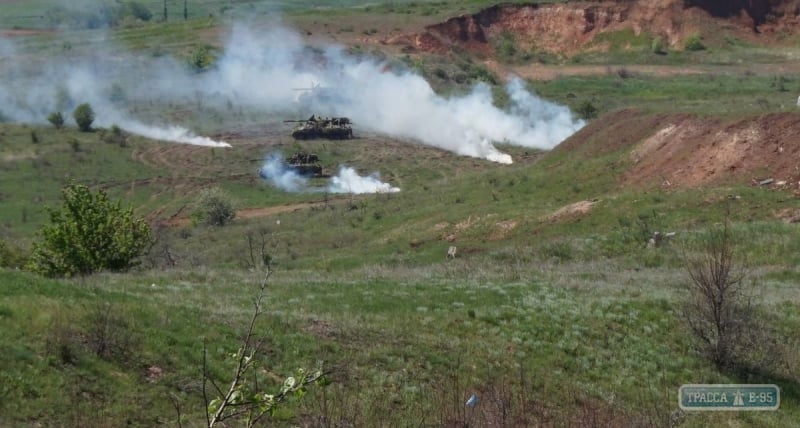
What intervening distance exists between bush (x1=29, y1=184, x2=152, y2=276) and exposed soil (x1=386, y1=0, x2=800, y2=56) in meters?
82.1

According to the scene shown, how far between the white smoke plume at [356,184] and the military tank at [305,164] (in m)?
1.71

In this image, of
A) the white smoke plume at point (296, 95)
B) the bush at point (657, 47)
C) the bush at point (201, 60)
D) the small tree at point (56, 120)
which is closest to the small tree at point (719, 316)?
the white smoke plume at point (296, 95)

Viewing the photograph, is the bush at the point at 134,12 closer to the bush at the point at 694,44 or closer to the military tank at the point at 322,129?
the military tank at the point at 322,129

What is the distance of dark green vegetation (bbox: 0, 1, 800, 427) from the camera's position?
18.4m

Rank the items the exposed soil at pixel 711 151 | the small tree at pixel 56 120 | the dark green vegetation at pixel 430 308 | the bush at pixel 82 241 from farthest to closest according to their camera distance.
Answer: the small tree at pixel 56 120 → the exposed soil at pixel 711 151 → the bush at pixel 82 241 → the dark green vegetation at pixel 430 308

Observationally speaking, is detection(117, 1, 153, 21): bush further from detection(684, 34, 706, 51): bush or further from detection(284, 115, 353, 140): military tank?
detection(684, 34, 706, 51): bush

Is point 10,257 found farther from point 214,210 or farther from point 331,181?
point 331,181

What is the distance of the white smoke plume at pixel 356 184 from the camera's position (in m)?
69.2

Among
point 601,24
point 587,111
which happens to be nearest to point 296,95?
point 587,111

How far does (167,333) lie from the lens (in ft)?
70.1

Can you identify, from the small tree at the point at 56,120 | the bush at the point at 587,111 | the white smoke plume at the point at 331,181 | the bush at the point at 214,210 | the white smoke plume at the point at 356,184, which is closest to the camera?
the bush at the point at 214,210

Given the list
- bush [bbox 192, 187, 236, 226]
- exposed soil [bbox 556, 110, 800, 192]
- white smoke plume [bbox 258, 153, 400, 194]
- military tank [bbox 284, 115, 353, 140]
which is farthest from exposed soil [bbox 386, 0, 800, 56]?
exposed soil [bbox 556, 110, 800, 192]

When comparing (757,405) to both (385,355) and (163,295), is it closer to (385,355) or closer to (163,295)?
(385,355)

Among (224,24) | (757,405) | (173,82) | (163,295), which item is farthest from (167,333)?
(224,24)
